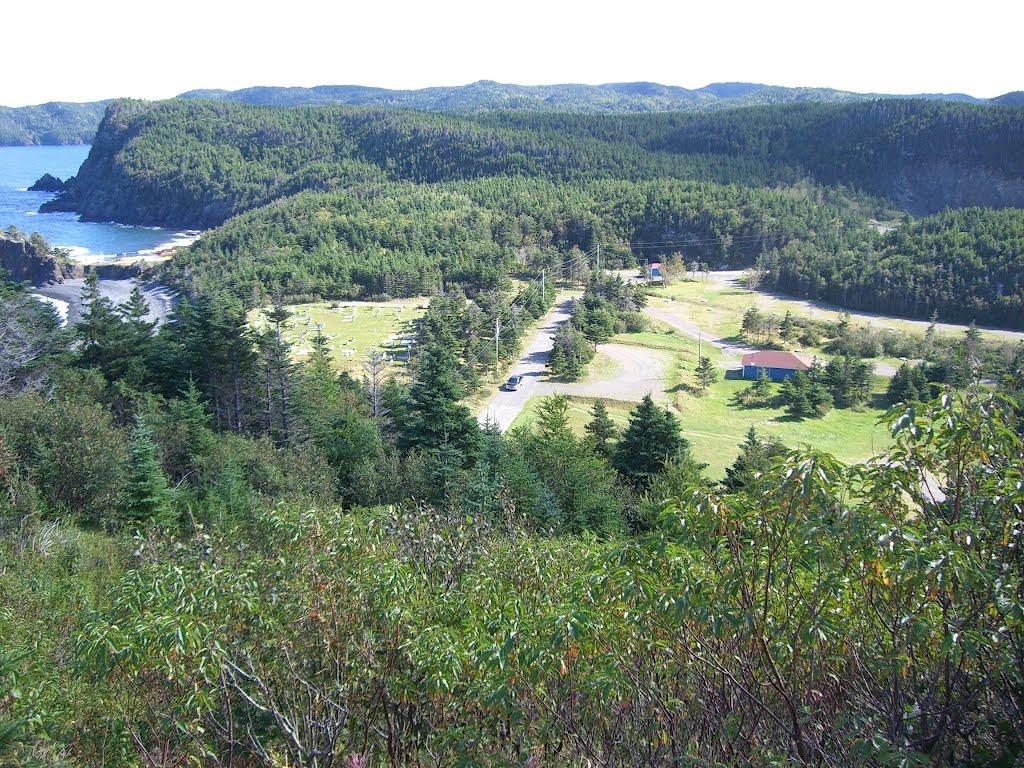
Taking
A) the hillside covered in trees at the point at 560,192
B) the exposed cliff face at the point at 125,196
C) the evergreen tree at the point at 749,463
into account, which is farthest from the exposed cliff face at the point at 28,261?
the evergreen tree at the point at 749,463

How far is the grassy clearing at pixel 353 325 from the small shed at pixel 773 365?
65.3 ft

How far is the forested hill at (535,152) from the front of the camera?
9756 centimetres

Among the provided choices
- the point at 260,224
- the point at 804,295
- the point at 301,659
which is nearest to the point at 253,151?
the point at 260,224

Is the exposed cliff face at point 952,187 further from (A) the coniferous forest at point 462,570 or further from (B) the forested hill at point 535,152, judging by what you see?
(A) the coniferous forest at point 462,570

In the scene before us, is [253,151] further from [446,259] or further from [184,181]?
[446,259]

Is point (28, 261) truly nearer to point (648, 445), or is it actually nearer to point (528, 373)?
point (528, 373)

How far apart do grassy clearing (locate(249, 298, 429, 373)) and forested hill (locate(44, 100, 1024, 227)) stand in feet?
170

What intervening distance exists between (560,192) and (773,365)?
56.5m

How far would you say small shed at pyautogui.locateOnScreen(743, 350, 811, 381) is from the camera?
4084cm

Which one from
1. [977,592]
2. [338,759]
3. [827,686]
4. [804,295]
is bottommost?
[804,295]

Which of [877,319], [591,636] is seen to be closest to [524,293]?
[877,319]

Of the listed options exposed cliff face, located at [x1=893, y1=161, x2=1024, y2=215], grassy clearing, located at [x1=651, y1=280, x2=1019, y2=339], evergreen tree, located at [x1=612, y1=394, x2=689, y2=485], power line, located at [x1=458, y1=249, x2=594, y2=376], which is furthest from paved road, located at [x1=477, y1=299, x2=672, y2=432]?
exposed cliff face, located at [x1=893, y1=161, x2=1024, y2=215]

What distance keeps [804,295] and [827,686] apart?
65.0 meters

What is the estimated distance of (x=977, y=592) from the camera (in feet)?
12.4
